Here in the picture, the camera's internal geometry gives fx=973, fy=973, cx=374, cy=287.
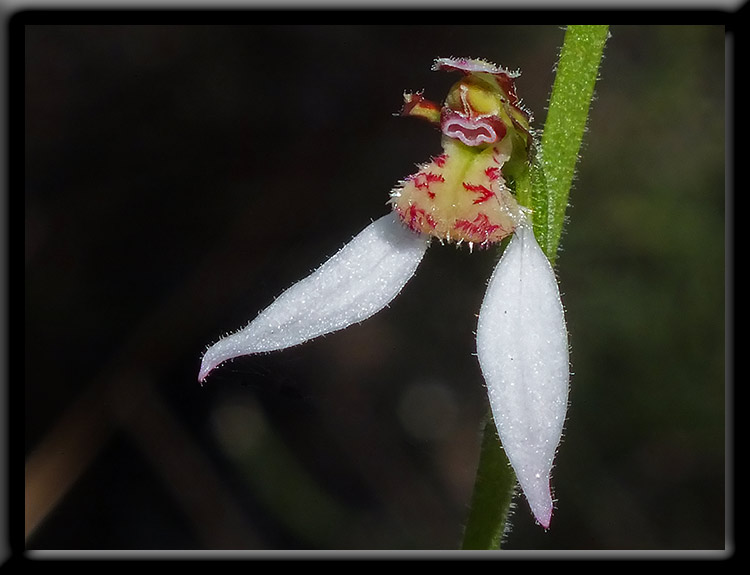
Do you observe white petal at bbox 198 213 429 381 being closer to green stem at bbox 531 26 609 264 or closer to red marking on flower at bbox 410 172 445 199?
red marking on flower at bbox 410 172 445 199

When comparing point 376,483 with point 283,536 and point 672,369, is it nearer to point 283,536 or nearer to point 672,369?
point 283,536

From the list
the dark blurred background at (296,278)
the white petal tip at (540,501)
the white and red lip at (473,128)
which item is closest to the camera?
the white petal tip at (540,501)

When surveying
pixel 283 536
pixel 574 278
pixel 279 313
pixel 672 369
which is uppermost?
pixel 279 313

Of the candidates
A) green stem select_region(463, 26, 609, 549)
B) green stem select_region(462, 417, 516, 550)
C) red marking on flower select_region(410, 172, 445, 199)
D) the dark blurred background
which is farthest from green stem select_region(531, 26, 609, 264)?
the dark blurred background

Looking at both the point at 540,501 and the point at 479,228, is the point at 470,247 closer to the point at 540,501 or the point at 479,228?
the point at 479,228

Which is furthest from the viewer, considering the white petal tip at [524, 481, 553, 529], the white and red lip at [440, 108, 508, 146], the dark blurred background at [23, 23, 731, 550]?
the dark blurred background at [23, 23, 731, 550]

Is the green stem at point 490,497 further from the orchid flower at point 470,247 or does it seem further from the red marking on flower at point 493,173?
the red marking on flower at point 493,173

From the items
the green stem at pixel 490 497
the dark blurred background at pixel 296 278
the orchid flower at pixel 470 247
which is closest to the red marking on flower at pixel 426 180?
the orchid flower at pixel 470 247

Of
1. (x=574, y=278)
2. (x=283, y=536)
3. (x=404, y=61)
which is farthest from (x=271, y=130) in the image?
(x=283, y=536)
